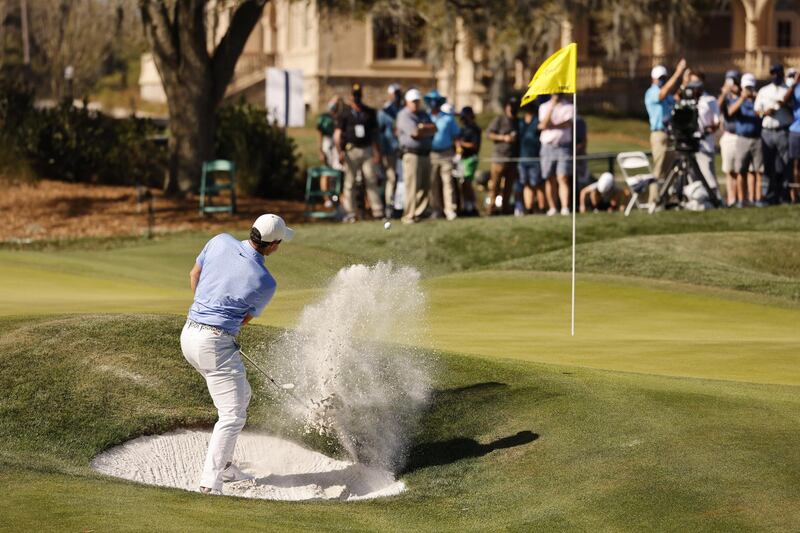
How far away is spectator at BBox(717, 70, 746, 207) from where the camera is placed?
84.9ft

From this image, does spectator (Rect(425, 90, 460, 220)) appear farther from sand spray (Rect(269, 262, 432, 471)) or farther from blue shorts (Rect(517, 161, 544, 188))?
sand spray (Rect(269, 262, 432, 471))

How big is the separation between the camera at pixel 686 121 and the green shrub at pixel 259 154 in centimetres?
1215

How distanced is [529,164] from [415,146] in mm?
2651

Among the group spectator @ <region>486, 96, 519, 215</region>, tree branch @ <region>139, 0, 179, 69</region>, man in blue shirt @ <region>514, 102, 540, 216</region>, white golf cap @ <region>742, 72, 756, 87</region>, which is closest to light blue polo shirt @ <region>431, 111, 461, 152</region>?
spectator @ <region>486, 96, 519, 215</region>

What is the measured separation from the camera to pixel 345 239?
2522 cm

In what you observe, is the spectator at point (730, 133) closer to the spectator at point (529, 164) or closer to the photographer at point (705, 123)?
the photographer at point (705, 123)

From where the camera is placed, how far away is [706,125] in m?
25.4

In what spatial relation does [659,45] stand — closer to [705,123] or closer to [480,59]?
[480,59]

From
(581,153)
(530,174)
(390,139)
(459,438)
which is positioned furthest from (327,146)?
(459,438)

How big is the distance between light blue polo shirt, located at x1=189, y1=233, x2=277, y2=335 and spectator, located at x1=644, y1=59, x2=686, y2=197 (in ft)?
48.0

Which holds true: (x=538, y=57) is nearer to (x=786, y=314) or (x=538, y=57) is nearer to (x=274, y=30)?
(x=274, y=30)

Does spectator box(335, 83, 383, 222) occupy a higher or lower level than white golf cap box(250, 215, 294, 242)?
higher

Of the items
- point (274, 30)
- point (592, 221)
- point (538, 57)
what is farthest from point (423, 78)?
point (592, 221)

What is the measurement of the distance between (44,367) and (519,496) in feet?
14.5
